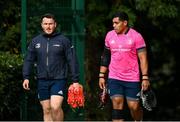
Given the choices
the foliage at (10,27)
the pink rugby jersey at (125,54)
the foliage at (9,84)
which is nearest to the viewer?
the pink rugby jersey at (125,54)

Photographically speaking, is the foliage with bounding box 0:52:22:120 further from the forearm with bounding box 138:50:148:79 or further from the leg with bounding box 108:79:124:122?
the forearm with bounding box 138:50:148:79

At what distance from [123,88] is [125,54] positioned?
23.6 inches

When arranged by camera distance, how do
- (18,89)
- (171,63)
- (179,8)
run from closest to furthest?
(18,89)
(179,8)
(171,63)

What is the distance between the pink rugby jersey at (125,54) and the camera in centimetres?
1041

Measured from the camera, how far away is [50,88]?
33.5 ft

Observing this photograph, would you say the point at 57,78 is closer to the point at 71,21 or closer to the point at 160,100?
the point at 71,21

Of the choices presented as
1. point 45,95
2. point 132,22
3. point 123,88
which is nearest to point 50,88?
point 45,95

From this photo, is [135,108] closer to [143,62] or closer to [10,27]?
[143,62]

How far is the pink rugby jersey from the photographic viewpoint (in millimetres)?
10414

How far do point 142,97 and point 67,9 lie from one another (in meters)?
2.74

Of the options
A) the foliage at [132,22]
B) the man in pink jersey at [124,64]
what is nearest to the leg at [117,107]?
the man in pink jersey at [124,64]

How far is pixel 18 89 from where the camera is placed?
11555 mm

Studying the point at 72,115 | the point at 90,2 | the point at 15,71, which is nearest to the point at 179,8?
the point at 90,2

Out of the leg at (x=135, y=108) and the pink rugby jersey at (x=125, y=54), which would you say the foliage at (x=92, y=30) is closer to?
the pink rugby jersey at (x=125, y=54)
